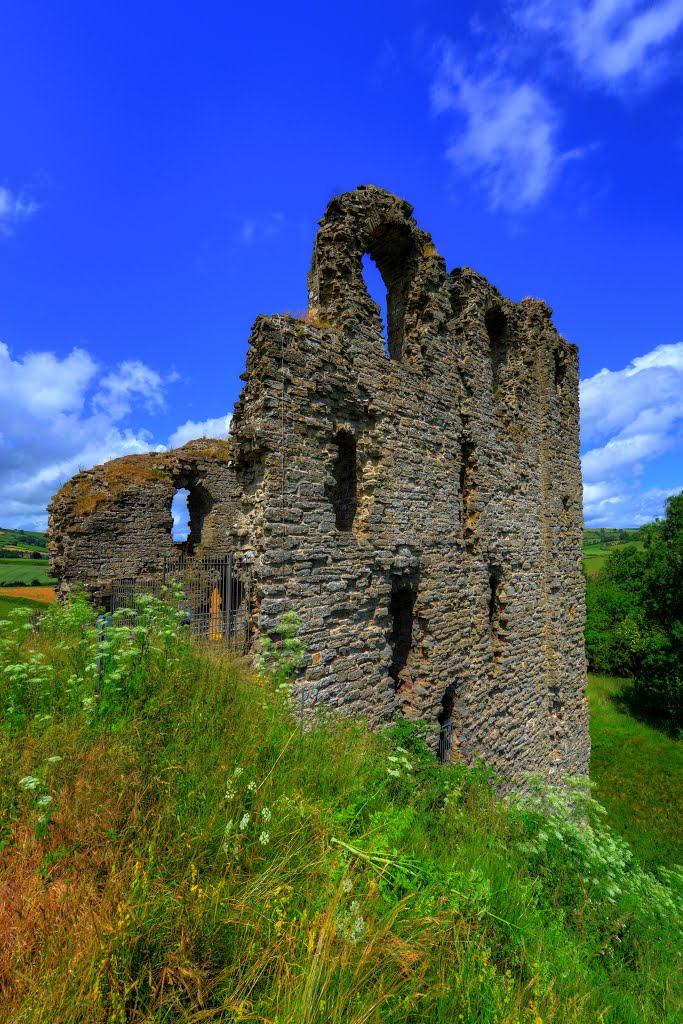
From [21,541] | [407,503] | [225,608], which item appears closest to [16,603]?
[225,608]

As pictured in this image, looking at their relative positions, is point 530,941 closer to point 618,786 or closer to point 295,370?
point 295,370

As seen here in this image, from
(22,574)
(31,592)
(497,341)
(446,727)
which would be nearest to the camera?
(446,727)

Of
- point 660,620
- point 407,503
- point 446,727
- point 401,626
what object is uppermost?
point 407,503

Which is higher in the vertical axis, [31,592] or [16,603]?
[31,592]

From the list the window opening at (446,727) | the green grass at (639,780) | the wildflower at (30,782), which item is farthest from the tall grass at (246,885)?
the green grass at (639,780)

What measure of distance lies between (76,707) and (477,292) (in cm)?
1043

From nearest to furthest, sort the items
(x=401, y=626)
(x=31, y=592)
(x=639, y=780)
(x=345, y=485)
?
1. (x=345, y=485)
2. (x=401, y=626)
3. (x=639, y=780)
4. (x=31, y=592)

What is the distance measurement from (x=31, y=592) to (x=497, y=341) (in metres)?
37.5

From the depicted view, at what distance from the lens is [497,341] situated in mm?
11609

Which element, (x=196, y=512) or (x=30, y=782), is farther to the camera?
(x=196, y=512)

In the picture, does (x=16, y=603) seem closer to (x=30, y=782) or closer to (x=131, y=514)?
(x=131, y=514)

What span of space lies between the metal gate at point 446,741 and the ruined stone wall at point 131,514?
8773 millimetres

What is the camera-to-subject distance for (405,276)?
8.38 metres

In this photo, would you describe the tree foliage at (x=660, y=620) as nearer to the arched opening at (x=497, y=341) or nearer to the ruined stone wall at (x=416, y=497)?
the ruined stone wall at (x=416, y=497)
